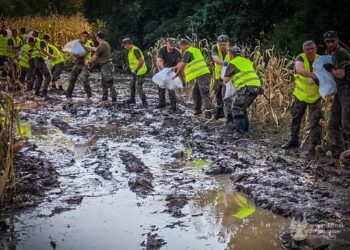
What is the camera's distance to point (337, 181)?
23.7ft

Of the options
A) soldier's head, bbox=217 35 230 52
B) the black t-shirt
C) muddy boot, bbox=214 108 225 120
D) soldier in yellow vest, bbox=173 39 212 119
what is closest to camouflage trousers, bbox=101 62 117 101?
the black t-shirt

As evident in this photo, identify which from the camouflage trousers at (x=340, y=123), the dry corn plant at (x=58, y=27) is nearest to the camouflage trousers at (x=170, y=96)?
the camouflage trousers at (x=340, y=123)

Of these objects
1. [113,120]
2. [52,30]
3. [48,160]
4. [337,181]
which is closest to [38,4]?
[52,30]

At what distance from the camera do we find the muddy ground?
5.58 metres

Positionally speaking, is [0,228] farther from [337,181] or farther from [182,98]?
[182,98]

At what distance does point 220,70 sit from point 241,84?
1.74 m

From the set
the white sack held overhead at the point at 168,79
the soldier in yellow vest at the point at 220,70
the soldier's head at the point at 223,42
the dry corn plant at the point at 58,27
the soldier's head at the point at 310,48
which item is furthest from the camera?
the dry corn plant at the point at 58,27

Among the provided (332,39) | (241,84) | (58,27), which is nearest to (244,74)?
(241,84)

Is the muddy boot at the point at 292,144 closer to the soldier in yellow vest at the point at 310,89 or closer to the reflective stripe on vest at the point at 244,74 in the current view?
the soldier in yellow vest at the point at 310,89

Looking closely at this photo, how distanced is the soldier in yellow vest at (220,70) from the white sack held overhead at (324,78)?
3.36m

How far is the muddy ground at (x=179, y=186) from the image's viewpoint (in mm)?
5582

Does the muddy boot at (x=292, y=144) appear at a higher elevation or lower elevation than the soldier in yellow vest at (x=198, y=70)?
lower

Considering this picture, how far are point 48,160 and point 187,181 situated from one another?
2.46 meters

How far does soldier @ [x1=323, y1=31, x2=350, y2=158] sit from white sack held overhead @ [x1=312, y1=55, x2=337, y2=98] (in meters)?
0.06
